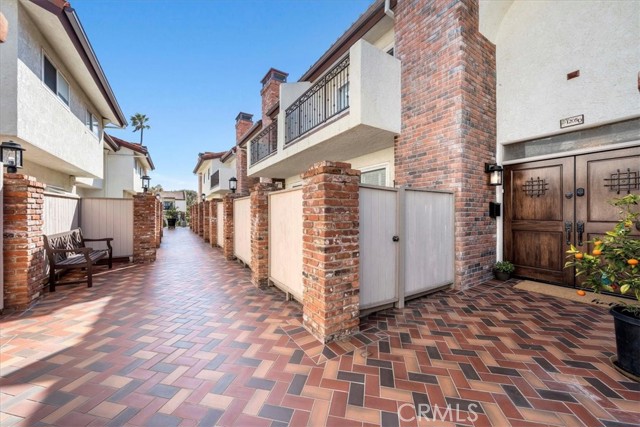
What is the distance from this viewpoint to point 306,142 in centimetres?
639

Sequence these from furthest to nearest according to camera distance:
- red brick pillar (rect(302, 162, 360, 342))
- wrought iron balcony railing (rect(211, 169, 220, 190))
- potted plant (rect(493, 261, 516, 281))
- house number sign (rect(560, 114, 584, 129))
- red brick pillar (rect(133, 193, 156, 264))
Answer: wrought iron balcony railing (rect(211, 169, 220, 190)), red brick pillar (rect(133, 193, 156, 264)), potted plant (rect(493, 261, 516, 281)), house number sign (rect(560, 114, 584, 129)), red brick pillar (rect(302, 162, 360, 342))

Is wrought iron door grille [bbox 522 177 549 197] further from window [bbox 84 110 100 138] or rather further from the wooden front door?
Result: window [bbox 84 110 100 138]

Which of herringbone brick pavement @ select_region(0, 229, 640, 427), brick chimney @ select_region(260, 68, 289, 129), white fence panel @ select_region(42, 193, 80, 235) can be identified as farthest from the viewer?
brick chimney @ select_region(260, 68, 289, 129)

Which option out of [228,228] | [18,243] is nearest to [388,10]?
[228,228]

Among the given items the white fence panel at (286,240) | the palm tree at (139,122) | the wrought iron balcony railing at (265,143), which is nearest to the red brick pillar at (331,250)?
the white fence panel at (286,240)

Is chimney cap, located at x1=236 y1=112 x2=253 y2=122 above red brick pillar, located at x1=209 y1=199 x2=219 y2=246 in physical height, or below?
above

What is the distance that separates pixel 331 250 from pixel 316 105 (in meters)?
5.31

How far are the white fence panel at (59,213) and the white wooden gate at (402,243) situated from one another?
21.0 feet

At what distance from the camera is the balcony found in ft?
16.0

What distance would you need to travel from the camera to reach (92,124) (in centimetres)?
949

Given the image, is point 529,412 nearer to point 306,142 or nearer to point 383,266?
point 383,266

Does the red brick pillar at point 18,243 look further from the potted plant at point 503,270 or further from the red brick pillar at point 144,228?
the potted plant at point 503,270

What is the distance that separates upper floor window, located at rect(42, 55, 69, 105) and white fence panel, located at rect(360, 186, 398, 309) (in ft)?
26.5

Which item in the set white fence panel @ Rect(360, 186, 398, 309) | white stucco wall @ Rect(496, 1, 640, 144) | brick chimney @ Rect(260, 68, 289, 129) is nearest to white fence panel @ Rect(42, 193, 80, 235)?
white fence panel @ Rect(360, 186, 398, 309)
